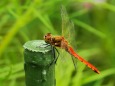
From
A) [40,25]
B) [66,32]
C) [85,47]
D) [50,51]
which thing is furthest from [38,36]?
[50,51]

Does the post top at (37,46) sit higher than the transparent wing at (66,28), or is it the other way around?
the post top at (37,46)

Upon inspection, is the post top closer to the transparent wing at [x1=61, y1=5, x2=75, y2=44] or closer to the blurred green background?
the transparent wing at [x1=61, y1=5, x2=75, y2=44]

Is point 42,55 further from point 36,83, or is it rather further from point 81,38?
point 81,38

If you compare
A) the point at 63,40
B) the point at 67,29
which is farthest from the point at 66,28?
the point at 63,40

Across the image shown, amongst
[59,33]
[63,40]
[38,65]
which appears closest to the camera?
[38,65]

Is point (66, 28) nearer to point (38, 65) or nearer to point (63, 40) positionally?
point (63, 40)

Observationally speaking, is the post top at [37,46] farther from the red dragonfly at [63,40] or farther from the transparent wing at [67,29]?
the transparent wing at [67,29]

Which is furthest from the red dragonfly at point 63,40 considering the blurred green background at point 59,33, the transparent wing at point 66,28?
the blurred green background at point 59,33
